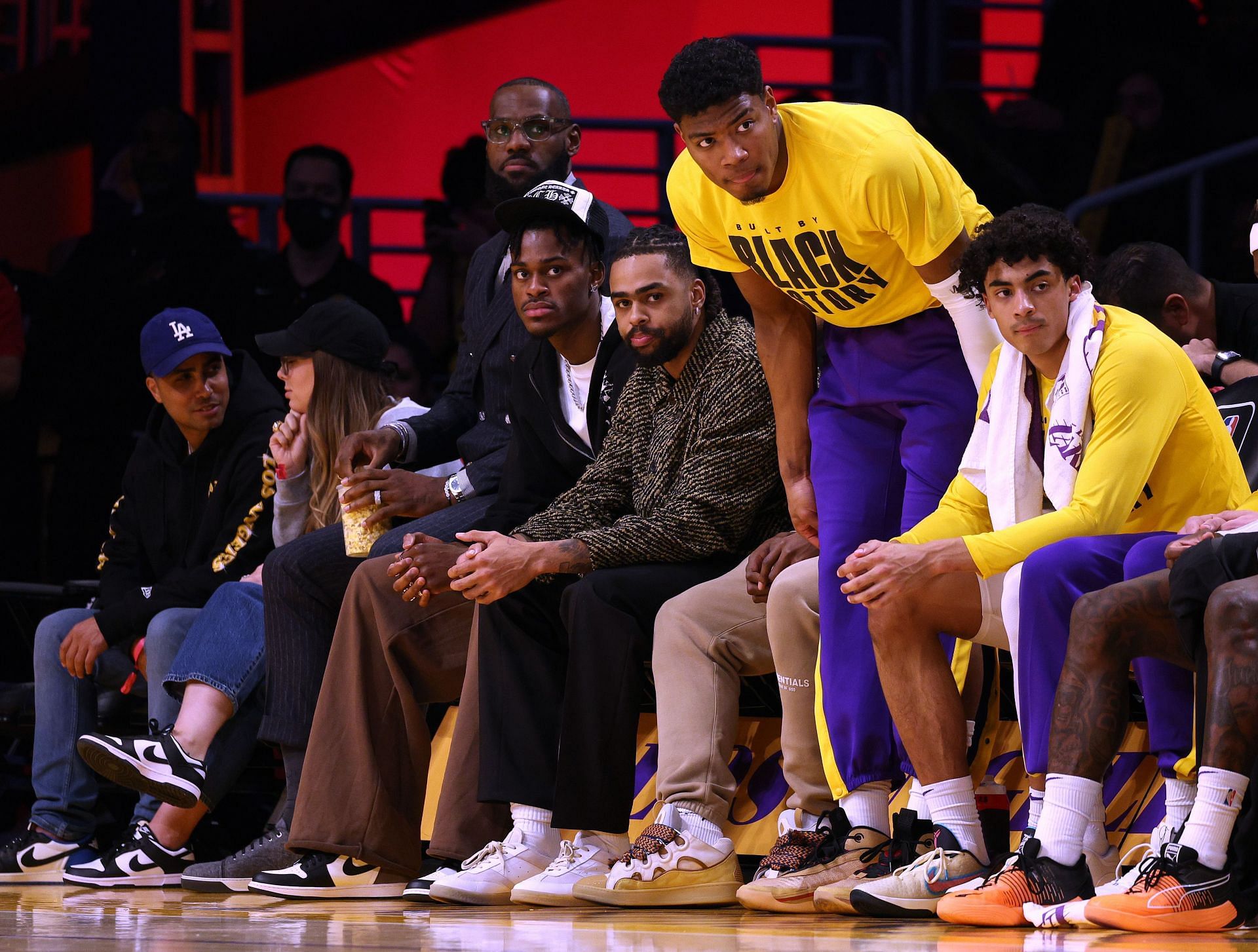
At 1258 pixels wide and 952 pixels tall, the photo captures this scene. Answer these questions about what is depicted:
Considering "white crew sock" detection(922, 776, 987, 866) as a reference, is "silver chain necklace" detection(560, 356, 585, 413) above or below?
above

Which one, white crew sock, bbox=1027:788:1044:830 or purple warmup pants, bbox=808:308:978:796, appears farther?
purple warmup pants, bbox=808:308:978:796

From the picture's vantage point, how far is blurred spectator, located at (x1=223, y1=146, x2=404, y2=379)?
6590mm

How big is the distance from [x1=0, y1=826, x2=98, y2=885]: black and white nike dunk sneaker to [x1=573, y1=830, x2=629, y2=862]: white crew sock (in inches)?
Answer: 73.4

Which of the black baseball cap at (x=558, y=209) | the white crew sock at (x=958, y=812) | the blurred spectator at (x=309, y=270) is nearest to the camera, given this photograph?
the white crew sock at (x=958, y=812)

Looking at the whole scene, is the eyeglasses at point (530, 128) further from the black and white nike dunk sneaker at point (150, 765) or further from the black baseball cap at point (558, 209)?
the black and white nike dunk sneaker at point (150, 765)

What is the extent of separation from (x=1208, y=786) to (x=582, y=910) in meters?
1.27

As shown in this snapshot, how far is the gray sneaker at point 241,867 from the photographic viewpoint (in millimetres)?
4176

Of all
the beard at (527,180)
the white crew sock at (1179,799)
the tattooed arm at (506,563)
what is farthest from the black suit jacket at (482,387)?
the white crew sock at (1179,799)

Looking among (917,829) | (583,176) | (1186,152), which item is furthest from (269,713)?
(583,176)

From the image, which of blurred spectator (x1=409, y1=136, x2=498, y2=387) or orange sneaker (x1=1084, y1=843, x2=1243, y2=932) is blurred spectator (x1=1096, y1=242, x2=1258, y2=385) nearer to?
orange sneaker (x1=1084, y1=843, x2=1243, y2=932)

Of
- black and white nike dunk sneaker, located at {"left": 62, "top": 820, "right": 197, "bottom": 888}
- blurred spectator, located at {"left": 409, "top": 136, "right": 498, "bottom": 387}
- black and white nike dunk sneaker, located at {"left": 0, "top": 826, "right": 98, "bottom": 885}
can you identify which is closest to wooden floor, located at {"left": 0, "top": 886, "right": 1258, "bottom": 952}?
black and white nike dunk sneaker, located at {"left": 62, "top": 820, "right": 197, "bottom": 888}

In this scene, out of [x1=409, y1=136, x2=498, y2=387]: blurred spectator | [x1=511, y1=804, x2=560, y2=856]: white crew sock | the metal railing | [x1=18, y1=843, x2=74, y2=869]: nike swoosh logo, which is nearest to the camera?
[x1=511, y1=804, x2=560, y2=856]: white crew sock

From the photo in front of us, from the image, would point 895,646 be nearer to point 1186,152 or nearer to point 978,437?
point 978,437

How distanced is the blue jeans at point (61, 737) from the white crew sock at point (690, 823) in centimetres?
187
